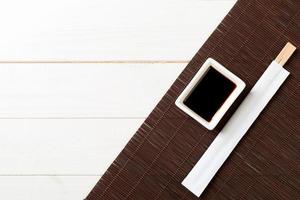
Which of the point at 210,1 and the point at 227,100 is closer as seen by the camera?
the point at 227,100

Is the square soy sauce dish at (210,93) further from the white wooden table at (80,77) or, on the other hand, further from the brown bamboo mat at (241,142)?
the white wooden table at (80,77)

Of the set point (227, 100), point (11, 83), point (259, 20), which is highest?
point (259, 20)

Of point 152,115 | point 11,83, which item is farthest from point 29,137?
point 152,115

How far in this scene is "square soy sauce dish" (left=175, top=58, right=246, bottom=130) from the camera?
69 cm

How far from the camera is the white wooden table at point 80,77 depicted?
3.31ft

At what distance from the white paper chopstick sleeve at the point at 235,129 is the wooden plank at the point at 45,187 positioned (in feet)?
1.17

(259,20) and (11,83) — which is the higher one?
(259,20)

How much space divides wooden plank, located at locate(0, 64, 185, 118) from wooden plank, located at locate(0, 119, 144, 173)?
0.02 m

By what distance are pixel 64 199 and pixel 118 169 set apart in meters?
0.33

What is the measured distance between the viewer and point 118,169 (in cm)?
72

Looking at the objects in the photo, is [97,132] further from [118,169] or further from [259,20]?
[259,20]

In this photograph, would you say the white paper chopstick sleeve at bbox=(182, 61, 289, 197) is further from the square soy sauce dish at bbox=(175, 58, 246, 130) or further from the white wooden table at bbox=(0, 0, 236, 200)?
the white wooden table at bbox=(0, 0, 236, 200)

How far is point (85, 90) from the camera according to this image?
102 centimetres

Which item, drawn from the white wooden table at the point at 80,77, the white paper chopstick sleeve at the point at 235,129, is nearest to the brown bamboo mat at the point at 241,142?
the white paper chopstick sleeve at the point at 235,129
